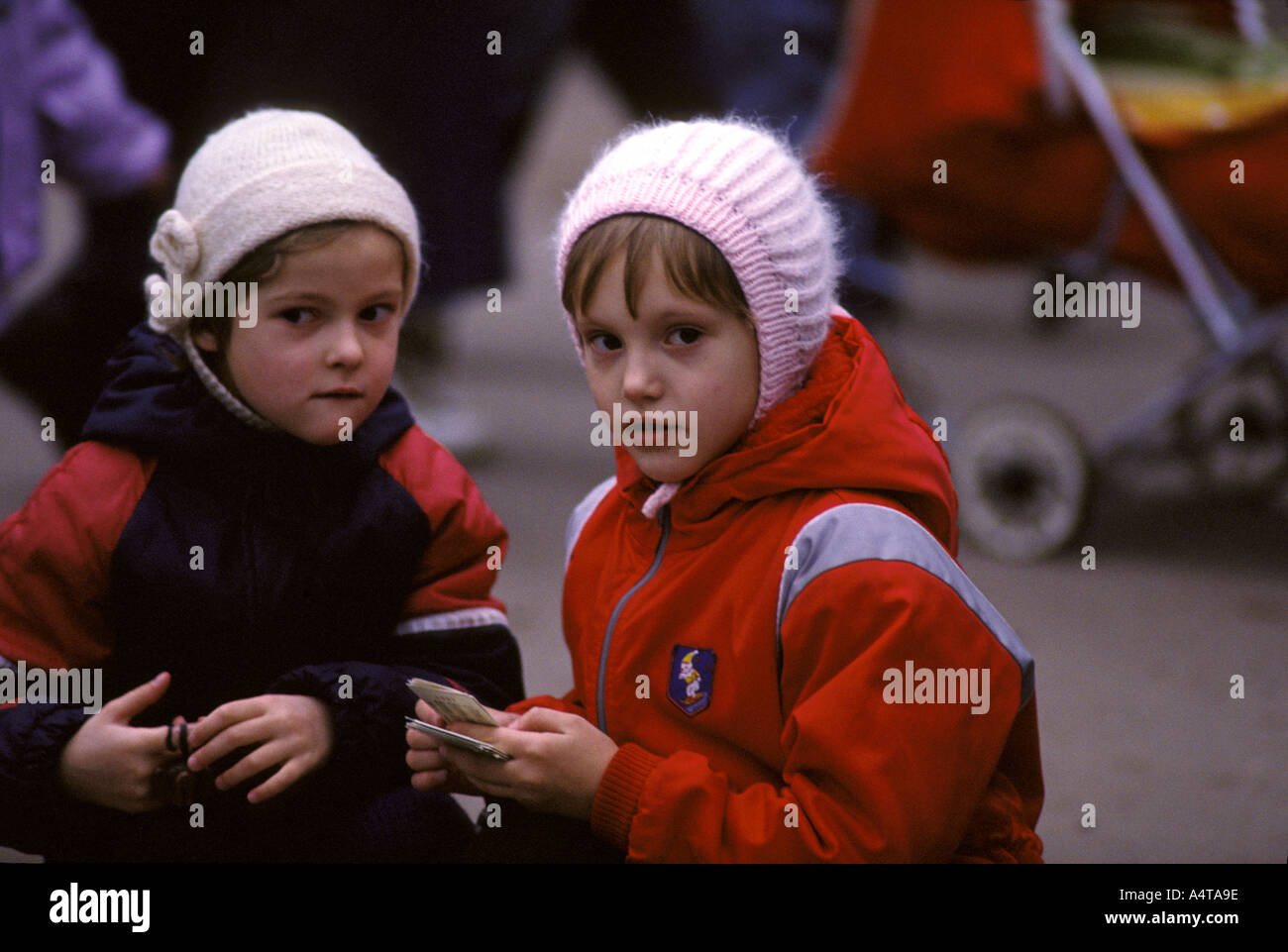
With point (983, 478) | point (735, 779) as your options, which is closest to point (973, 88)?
point (983, 478)

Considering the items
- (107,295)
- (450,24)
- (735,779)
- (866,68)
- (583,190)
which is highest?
(450,24)

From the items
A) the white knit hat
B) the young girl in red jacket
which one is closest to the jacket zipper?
the young girl in red jacket

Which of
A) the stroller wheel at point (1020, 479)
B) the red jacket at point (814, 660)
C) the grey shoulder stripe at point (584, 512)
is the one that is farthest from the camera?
the stroller wheel at point (1020, 479)

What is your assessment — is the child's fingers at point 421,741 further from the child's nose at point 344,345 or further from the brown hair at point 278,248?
the brown hair at point 278,248

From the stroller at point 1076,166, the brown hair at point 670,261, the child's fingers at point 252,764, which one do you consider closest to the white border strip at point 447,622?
the child's fingers at point 252,764

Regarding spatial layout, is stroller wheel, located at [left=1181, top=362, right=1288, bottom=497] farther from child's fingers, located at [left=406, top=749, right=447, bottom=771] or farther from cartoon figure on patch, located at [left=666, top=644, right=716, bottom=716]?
child's fingers, located at [left=406, top=749, right=447, bottom=771]

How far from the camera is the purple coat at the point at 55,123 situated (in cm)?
310

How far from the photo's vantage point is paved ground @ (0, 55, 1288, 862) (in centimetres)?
311

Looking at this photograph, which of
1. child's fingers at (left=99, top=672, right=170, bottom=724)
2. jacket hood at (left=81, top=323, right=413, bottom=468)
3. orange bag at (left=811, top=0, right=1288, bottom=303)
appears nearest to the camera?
child's fingers at (left=99, top=672, right=170, bottom=724)

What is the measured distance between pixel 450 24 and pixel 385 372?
276 centimetres

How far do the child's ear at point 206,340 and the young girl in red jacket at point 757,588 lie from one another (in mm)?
454

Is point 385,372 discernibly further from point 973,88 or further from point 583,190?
point 973,88

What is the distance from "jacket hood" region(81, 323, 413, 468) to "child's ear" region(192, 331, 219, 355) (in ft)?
0.14
